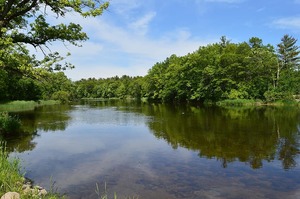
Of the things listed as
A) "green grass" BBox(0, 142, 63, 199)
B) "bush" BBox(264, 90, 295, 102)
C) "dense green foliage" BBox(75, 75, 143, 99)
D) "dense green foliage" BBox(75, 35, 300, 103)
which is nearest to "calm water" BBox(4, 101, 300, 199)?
"green grass" BBox(0, 142, 63, 199)

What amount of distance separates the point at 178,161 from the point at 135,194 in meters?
4.43

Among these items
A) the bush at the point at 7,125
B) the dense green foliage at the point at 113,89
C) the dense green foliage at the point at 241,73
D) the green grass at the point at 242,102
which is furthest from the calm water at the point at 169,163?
the dense green foliage at the point at 113,89

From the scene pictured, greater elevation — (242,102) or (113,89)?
(113,89)

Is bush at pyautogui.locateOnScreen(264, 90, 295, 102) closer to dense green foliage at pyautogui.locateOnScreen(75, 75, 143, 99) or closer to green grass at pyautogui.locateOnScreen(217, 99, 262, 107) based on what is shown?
green grass at pyautogui.locateOnScreen(217, 99, 262, 107)

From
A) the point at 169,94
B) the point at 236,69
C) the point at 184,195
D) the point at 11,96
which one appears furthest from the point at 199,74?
the point at 184,195

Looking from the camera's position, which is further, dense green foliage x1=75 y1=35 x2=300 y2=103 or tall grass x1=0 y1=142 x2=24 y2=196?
dense green foliage x1=75 y1=35 x2=300 y2=103

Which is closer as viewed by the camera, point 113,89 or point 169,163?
point 169,163

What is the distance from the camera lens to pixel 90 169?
11648 mm

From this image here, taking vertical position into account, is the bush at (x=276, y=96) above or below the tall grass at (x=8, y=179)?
above

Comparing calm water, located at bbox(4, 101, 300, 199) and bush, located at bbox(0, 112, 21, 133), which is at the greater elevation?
bush, located at bbox(0, 112, 21, 133)

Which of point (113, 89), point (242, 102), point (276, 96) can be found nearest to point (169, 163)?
point (242, 102)

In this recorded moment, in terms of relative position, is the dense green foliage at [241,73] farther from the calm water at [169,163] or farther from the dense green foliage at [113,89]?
the dense green foliage at [113,89]

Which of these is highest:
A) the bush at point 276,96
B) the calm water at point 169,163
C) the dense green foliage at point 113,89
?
the dense green foliage at point 113,89

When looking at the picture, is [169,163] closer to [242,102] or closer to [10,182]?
[10,182]
